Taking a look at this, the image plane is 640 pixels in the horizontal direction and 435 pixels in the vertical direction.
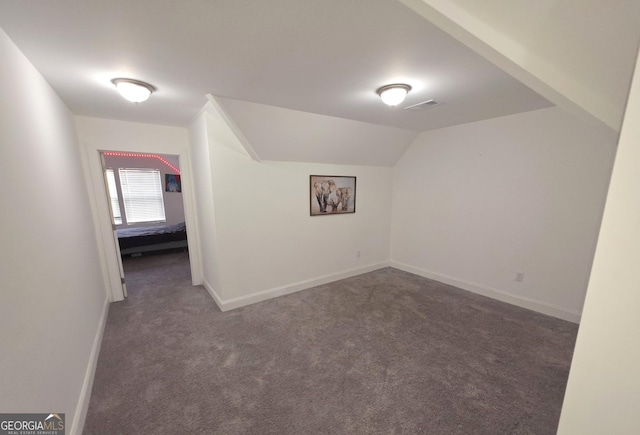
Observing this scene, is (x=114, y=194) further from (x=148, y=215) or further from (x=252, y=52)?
(x=252, y=52)

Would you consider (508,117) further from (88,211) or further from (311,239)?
(88,211)

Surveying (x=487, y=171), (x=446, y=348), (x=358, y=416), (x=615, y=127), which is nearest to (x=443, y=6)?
(x=615, y=127)

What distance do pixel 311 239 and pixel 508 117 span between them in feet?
10.1

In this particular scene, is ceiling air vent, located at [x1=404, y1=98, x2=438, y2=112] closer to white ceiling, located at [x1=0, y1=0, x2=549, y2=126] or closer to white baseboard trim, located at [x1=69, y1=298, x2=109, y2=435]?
white ceiling, located at [x1=0, y1=0, x2=549, y2=126]

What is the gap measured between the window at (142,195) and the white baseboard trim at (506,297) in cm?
662

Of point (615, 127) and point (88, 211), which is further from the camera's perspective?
point (88, 211)

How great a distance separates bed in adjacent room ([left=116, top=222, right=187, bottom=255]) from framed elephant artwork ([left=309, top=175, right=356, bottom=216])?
3.69 m

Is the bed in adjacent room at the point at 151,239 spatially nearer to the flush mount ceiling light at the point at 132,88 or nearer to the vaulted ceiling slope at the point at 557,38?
the flush mount ceiling light at the point at 132,88

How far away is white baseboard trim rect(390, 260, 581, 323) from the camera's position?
111 inches

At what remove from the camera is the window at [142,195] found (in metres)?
6.14

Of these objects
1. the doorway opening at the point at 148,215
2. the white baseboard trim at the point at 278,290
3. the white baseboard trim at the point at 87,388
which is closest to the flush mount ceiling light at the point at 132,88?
the white baseboard trim at the point at 87,388

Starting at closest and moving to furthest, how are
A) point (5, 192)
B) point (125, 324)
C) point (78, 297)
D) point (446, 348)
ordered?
point (5, 192), point (78, 297), point (446, 348), point (125, 324)

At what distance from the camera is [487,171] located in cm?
328

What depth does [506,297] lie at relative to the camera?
127 inches
